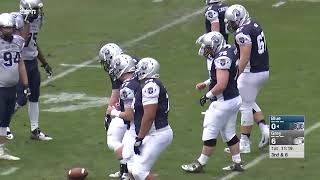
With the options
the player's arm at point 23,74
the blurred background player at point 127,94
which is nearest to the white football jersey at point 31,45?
the player's arm at point 23,74

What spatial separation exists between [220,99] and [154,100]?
67.0 inches

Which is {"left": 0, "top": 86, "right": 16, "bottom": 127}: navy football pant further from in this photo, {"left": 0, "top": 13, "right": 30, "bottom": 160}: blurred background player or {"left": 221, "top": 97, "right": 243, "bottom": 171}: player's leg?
{"left": 221, "top": 97, "right": 243, "bottom": 171}: player's leg

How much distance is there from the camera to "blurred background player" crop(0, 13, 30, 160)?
1455 centimetres

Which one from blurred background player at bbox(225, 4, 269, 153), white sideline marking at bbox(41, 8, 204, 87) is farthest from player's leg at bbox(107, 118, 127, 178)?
white sideline marking at bbox(41, 8, 204, 87)

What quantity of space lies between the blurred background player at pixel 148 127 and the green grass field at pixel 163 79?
130cm

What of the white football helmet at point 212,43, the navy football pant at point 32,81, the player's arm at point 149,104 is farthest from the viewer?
the navy football pant at point 32,81

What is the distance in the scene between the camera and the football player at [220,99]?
13.6 m

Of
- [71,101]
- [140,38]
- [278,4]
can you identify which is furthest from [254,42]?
[278,4]

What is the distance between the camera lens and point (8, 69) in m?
14.6

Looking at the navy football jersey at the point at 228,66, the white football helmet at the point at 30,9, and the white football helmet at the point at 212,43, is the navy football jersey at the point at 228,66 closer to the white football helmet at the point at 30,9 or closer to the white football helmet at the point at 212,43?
the white football helmet at the point at 212,43

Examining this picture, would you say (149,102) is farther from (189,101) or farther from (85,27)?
(85,27)

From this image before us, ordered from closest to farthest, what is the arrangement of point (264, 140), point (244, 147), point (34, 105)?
1. point (244, 147)
2. point (264, 140)
3. point (34, 105)
